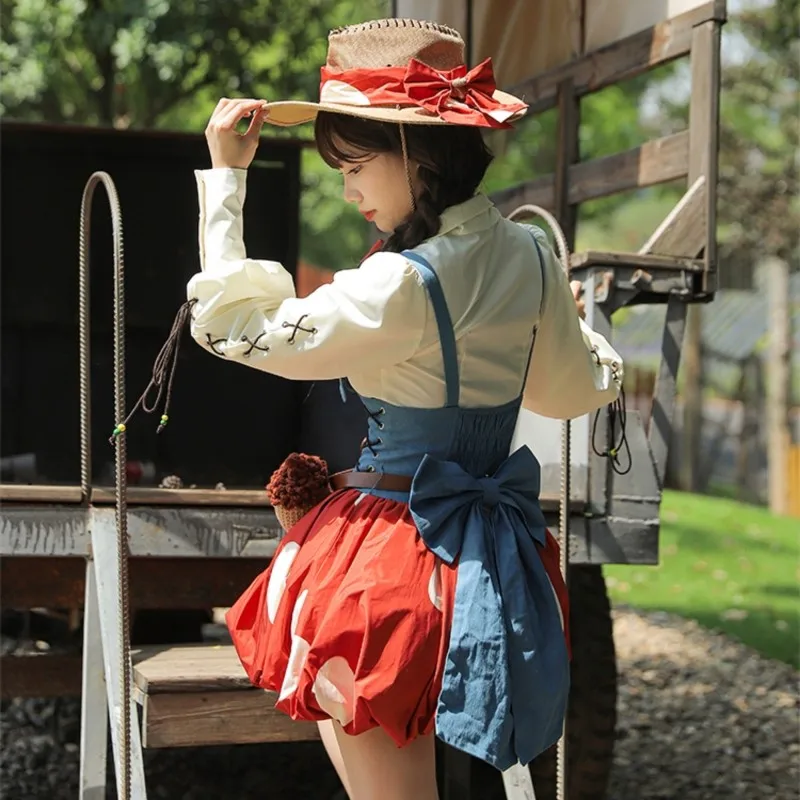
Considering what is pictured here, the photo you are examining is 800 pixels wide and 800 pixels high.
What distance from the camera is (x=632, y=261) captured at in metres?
3.61

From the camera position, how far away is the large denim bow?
208 centimetres

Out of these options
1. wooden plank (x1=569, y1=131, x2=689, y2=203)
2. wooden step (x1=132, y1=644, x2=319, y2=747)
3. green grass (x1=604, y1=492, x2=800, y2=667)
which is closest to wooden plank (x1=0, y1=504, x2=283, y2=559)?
wooden step (x1=132, y1=644, x2=319, y2=747)

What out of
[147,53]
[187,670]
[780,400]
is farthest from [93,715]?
[780,400]

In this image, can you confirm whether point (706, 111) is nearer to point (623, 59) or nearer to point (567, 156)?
point (623, 59)

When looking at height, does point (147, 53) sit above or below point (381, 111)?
above

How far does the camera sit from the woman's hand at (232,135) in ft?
7.25

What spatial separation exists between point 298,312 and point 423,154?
38 cm

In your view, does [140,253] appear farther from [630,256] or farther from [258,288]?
[258,288]

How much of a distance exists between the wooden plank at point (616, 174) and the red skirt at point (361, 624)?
2.32 metres

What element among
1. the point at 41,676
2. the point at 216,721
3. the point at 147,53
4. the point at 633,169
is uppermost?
the point at 147,53

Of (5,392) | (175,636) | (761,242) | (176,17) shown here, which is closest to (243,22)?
(176,17)

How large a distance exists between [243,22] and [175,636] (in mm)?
4339

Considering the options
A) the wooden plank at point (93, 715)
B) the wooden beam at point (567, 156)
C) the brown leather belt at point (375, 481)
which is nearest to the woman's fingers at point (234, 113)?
the brown leather belt at point (375, 481)

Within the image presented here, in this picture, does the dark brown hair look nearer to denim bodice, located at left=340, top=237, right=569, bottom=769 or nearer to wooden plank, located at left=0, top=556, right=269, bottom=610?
denim bodice, located at left=340, top=237, right=569, bottom=769
